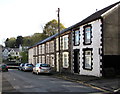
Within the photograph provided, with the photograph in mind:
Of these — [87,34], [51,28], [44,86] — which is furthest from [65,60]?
[51,28]

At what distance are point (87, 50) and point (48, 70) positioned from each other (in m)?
6.55

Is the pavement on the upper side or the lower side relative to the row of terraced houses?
lower

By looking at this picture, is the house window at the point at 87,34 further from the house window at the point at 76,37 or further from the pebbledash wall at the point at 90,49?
the house window at the point at 76,37

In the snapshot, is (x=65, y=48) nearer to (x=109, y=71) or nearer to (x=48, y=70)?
(x=48, y=70)

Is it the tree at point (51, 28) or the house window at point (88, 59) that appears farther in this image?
the tree at point (51, 28)

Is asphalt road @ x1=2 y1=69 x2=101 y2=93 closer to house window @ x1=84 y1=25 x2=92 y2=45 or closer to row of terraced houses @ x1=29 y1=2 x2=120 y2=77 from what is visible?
row of terraced houses @ x1=29 y1=2 x2=120 y2=77

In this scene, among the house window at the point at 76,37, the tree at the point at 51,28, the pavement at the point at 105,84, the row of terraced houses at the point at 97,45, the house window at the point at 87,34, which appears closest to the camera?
the pavement at the point at 105,84

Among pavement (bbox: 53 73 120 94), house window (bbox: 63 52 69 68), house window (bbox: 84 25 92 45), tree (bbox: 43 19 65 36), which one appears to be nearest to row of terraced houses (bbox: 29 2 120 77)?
house window (bbox: 84 25 92 45)

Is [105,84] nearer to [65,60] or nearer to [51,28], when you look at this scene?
[65,60]

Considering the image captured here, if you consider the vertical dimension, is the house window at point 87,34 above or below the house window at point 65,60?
above

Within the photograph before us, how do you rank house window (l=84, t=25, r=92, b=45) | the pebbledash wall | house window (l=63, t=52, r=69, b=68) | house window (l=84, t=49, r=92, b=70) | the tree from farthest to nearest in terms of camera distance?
the tree → house window (l=63, t=52, r=69, b=68) → house window (l=84, t=25, r=92, b=45) → house window (l=84, t=49, r=92, b=70) → the pebbledash wall

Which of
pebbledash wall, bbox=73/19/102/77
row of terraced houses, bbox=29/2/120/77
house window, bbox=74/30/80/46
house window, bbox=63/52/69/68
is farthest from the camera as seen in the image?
house window, bbox=63/52/69/68

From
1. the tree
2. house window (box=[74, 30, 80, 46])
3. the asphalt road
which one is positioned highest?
the tree

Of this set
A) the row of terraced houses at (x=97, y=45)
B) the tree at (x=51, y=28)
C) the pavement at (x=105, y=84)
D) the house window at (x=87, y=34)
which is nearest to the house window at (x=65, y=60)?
the row of terraced houses at (x=97, y=45)
